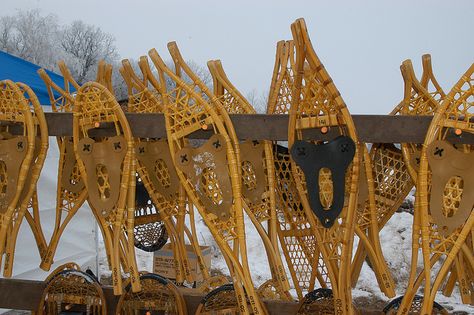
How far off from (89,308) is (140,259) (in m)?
3.56

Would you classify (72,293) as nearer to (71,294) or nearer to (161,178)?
(71,294)

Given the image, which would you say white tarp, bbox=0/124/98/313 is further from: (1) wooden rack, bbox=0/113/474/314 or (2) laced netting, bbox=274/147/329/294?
(2) laced netting, bbox=274/147/329/294

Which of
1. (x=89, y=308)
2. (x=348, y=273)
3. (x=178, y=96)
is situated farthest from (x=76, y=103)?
(x=348, y=273)

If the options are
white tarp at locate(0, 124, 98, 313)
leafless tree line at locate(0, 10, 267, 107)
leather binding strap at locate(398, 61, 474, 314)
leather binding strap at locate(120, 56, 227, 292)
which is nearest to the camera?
leather binding strap at locate(398, 61, 474, 314)

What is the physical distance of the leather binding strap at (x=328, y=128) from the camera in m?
1.72

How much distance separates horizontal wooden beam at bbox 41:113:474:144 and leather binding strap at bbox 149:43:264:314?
7cm

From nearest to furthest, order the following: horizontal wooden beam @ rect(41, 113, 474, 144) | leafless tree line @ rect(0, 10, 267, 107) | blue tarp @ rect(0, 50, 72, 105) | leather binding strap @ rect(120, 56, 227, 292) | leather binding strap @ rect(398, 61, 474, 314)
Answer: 1. leather binding strap @ rect(398, 61, 474, 314)
2. horizontal wooden beam @ rect(41, 113, 474, 144)
3. leather binding strap @ rect(120, 56, 227, 292)
4. blue tarp @ rect(0, 50, 72, 105)
5. leafless tree line @ rect(0, 10, 267, 107)

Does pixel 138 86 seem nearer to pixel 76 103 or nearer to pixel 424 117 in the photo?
pixel 76 103

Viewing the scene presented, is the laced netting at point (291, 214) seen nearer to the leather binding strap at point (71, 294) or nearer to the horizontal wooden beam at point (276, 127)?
the horizontal wooden beam at point (276, 127)

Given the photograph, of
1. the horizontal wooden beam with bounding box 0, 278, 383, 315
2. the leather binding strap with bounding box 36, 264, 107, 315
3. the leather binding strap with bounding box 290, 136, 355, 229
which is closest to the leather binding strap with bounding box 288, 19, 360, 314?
the leather binding strap with bounding box 290, 136, 355, 229

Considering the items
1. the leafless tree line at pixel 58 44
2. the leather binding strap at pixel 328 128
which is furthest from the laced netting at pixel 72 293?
the leafless tree line at pixel 58 44

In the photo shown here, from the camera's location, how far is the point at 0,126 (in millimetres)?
2281

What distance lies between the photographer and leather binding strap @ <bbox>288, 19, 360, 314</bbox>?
1.72m

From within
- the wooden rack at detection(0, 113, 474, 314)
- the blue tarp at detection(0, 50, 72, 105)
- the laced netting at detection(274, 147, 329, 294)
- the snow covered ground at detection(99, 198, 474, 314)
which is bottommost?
the snow covered ground at detection(99, 198, 474, 314)
